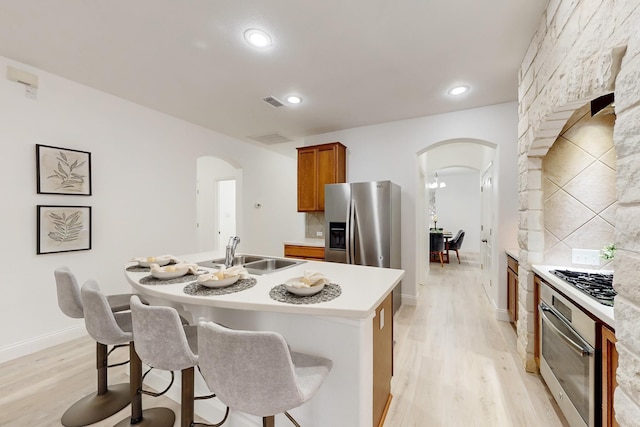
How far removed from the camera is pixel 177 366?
3.96ft

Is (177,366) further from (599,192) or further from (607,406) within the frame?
(599,192)

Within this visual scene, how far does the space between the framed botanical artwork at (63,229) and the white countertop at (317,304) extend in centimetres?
146

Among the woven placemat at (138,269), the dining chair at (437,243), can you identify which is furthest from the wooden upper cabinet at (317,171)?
the dining chair at (437,243)

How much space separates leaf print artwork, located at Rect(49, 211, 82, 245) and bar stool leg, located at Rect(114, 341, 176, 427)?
185 cm

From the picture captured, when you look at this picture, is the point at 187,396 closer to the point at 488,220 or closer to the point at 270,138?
the point at 270,138

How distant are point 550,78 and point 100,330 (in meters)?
3.07

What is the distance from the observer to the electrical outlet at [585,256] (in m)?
1.92

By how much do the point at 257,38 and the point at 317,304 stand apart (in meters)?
2.05

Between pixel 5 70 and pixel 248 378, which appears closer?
pixel 248 378

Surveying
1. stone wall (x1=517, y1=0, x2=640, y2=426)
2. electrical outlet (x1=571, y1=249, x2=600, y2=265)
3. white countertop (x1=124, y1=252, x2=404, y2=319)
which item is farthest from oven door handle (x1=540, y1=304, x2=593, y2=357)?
white countertop (x1=124, y1=252, x2=404, y2=319)

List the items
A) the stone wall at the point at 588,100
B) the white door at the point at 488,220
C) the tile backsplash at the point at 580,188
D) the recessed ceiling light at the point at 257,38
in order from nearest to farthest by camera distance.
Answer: the stone wall at the point at 588,100, the tile backsplash at the point at 580,188, the recessed ceiling light at the point at 257,38, the white door at the point at 488,220

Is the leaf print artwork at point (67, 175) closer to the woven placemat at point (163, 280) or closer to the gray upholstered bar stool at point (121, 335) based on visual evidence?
the gray upholstered bar stool at point (121, 335)

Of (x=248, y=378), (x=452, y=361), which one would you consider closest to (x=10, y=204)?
(x=248, y=378)

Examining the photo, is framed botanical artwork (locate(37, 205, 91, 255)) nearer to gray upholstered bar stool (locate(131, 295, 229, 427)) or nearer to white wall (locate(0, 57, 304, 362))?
white wall (locate(0, 57, 304, 362))
